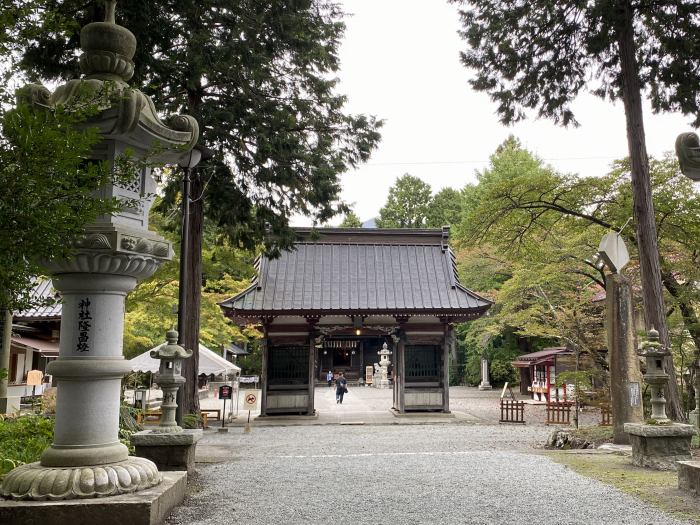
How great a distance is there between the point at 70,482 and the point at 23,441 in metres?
3.33

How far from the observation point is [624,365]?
9656 mm

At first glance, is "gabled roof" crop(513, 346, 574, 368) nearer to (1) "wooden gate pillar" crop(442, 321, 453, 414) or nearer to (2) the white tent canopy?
(1) "wooden gate pillar" crop(442, 321, 453, 414)

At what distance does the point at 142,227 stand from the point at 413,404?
49.5 ft

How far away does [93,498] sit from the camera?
4195 millimetres

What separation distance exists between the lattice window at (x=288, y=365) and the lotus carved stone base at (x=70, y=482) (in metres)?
13.9

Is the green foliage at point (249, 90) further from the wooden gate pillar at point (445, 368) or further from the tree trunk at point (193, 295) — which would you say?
the wooden gate pillar at point (445, 368)

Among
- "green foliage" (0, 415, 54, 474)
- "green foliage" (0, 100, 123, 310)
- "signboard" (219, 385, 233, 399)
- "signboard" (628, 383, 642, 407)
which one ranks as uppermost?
"green foliage" (0, 100, 123, 310)

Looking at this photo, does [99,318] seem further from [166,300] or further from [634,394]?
[166,300]

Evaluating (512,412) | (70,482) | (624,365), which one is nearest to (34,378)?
(512,412)

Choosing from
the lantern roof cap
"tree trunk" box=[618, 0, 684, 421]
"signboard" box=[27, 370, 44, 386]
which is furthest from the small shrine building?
the lantern roof cap

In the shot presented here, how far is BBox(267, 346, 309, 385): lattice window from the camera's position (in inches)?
721

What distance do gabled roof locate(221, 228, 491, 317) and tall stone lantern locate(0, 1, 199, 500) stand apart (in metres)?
12.3

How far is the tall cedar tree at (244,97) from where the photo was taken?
29.6ft

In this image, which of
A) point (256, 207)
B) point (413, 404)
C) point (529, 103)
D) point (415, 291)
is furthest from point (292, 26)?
point (413, 404)
